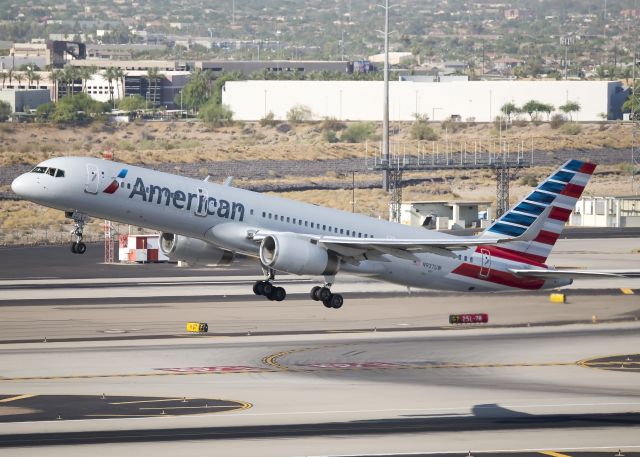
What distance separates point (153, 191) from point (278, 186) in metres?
119

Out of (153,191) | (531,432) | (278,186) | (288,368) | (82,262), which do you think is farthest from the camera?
(278,186)

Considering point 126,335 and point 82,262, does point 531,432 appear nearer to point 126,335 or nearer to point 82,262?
point 126,335

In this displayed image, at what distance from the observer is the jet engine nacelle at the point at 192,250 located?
79000 mm

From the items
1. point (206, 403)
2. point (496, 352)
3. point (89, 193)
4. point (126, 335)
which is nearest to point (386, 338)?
point (496, 352)

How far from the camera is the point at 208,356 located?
3556 inches

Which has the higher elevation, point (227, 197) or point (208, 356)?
point (227, 197)

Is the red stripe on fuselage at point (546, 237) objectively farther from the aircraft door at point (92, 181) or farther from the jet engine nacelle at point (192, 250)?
the aircraft door at point (92, 181)

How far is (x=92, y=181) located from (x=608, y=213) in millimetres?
114330

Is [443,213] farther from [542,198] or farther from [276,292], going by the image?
[276,292]

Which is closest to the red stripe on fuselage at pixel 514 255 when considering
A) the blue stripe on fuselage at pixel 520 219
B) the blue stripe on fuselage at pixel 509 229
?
the blue stripe on fuselage at pixel 509 229

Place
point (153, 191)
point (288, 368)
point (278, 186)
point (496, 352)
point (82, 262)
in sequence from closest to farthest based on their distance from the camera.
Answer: point (153, 191) → point (288, 368) → point (496, 352) → point (82, 262) → point (278, 186)

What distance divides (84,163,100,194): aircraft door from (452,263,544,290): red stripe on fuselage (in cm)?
2521

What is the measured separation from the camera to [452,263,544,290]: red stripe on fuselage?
87.4 metres

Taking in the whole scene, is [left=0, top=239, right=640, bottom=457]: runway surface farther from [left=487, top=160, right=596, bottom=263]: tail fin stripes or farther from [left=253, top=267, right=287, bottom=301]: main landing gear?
[left=487, top=160, right=596, bottom=263]: tail fin stripes
